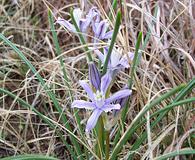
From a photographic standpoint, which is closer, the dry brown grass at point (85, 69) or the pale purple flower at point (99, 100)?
the pale purple flower at point (99, 100)

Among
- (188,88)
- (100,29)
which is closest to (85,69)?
(100,29)

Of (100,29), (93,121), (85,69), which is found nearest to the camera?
(93,121)

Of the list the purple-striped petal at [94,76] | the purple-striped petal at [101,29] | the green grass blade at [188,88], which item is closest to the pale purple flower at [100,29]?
the purple-striped petal at [101,29]

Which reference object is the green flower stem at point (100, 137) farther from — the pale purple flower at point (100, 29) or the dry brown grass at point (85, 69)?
the pale purple flower at point (100, 29)

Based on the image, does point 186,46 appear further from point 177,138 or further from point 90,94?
point 90,94

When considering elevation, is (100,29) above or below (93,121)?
above

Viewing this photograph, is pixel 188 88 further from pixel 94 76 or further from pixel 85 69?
pixel 85 69

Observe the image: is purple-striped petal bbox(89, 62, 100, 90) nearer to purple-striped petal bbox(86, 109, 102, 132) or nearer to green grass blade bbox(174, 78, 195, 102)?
purple-striped petal bbox(86, 109, 102, 132)

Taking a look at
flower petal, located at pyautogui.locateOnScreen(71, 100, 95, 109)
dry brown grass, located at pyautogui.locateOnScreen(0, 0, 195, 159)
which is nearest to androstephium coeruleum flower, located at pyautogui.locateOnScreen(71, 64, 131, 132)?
flower petal, located at pyautogui.locateOnScreen(71, 100, 95, 109)

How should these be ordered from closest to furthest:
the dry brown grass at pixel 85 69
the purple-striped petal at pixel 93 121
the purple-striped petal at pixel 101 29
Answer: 1. the purple-striped petal at pixel 93 121
2. the purple-striped petal at pixel 101 29
3. the dry brown grass at pixel 85 69
